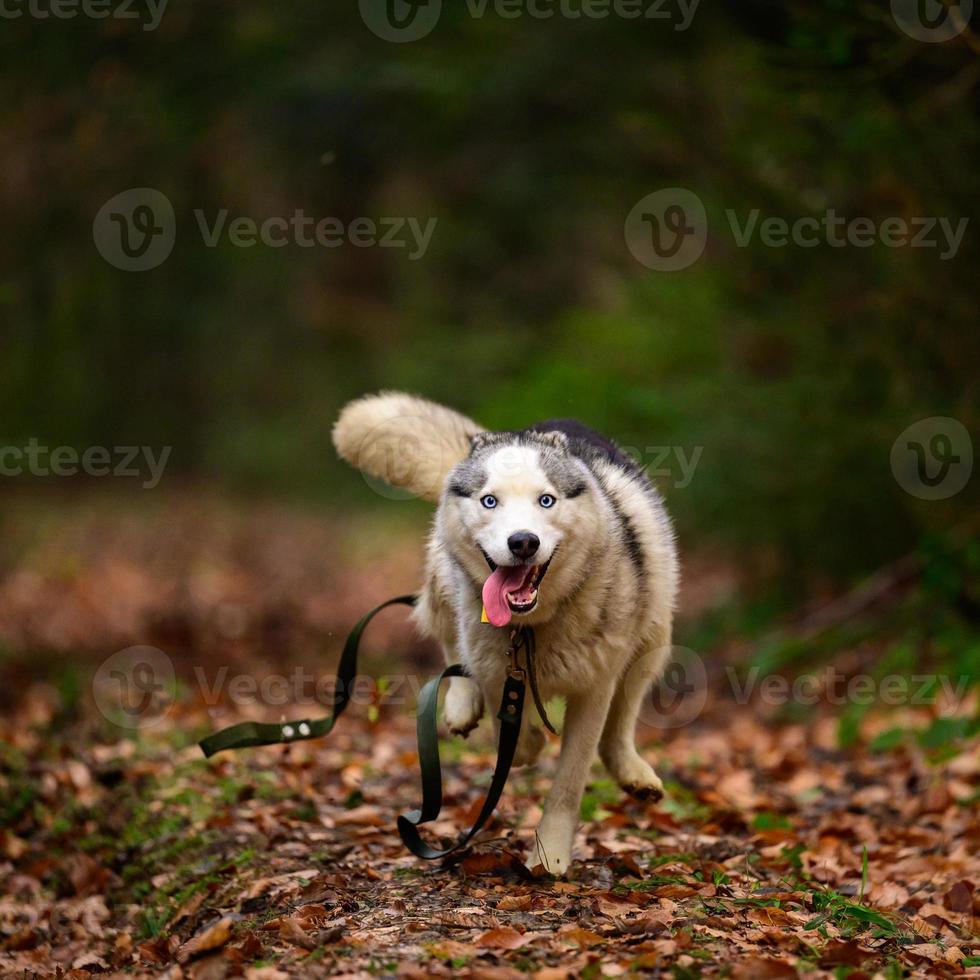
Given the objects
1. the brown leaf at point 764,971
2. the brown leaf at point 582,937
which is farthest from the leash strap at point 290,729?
the brown leaf at point 764,971

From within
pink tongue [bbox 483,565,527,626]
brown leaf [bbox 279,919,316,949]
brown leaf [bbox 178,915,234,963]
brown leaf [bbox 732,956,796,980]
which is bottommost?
brown leaf [bbox 178,915,234,963]

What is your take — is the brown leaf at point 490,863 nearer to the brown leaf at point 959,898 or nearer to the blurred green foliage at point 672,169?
the brown leaf at point 959,898

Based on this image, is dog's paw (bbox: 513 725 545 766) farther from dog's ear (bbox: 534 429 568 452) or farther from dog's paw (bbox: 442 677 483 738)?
dog's ear (bbox: 534 429 568 452)

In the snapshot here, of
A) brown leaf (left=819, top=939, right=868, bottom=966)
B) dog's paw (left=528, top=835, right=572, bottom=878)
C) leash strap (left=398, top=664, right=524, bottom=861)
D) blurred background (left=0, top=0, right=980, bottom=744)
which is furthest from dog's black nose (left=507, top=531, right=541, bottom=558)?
blurred background (left=0, top=0, right=980, bottom=744)

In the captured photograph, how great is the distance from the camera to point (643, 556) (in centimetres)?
465

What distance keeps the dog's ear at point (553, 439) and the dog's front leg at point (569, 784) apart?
95 cm

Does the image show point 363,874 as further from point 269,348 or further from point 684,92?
point 269,348

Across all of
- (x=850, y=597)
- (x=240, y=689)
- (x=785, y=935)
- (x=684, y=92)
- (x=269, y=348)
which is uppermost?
(x=684, y=92)

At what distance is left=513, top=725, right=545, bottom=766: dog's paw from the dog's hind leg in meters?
0.30

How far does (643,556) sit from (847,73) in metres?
3.46

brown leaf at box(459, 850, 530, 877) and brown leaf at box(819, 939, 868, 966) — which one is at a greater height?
brown leaf at box(819, 939, 868, 966)

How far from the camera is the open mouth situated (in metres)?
3.97

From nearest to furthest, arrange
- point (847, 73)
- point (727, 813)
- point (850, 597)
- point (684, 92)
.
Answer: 1. point (727, 813)
2. point (847, 73)
3. point (850, 597)
4. point (684, 92)

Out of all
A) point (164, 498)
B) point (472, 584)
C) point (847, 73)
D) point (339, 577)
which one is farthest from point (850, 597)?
point (164, 498)
